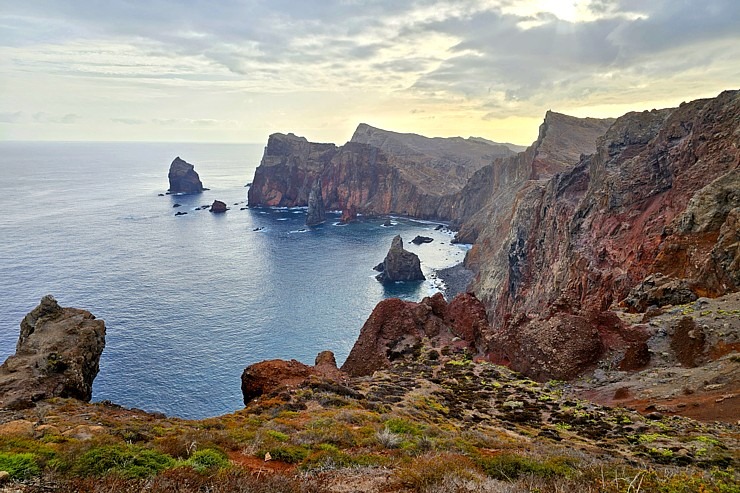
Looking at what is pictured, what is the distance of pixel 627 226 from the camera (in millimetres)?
53375

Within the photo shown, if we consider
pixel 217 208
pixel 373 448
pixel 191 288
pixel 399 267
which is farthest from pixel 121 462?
pixel 217 208

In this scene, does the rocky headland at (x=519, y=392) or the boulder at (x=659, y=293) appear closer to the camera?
the rocky headland at (x=519, y=392)

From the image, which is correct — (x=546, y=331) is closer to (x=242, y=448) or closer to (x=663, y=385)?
(x=663, y=385)

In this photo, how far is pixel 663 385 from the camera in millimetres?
25500

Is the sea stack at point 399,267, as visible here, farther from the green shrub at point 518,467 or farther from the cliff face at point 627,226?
the green shrub at point 518,467

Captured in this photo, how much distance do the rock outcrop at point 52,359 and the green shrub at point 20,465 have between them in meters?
13.8

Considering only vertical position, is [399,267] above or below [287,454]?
below

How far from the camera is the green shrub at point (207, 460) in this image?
38.7 ft

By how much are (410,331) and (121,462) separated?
30182 mm

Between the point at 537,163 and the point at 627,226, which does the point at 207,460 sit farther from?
the point at 537,163

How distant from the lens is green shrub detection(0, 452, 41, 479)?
10.3 meters

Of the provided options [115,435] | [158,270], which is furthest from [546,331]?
[158,270]

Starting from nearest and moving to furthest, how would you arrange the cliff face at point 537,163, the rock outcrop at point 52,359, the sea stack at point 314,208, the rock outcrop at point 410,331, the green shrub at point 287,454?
the green shrub at point 287,454 → the rock outcrop at point 52,359 → the rock outcrop at point 410,331 → the cliff face at point 537,163 → the sea stack at point 314,208

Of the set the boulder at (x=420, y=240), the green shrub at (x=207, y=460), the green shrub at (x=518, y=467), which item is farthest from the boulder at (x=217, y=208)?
the green shrub at (x=518, y=467)
